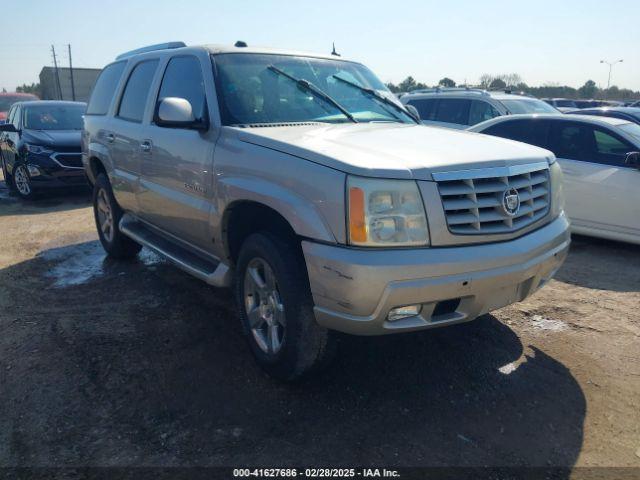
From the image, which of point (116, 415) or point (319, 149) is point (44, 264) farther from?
point (319, 149)

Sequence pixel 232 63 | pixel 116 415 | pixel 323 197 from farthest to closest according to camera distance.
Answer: pixel 232 63 < pixel 116 415 < pixel 323 197

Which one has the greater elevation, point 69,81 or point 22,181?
point 69,81

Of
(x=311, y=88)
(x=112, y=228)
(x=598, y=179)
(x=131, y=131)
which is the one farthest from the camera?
(x=598, y=179)

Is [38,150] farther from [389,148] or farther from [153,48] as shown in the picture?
[389,148]

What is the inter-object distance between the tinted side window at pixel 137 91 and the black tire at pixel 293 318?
2277 millimetres

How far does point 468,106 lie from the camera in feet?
33.6

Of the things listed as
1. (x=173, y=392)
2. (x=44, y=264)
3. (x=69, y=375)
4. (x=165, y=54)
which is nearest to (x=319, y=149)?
(x=173, y=392)

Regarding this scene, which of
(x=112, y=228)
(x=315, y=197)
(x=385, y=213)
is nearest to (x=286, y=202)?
(x=315, y=197)

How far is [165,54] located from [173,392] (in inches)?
→ 113

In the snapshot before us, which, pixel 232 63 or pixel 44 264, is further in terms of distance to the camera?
pixel 44 264

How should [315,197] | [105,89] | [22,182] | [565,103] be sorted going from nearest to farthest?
[315,197], [105,89], [22,182], [565,103]

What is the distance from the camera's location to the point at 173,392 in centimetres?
321

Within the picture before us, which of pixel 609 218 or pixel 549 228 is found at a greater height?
pixel 549 228

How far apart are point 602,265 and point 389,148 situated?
3.73m
